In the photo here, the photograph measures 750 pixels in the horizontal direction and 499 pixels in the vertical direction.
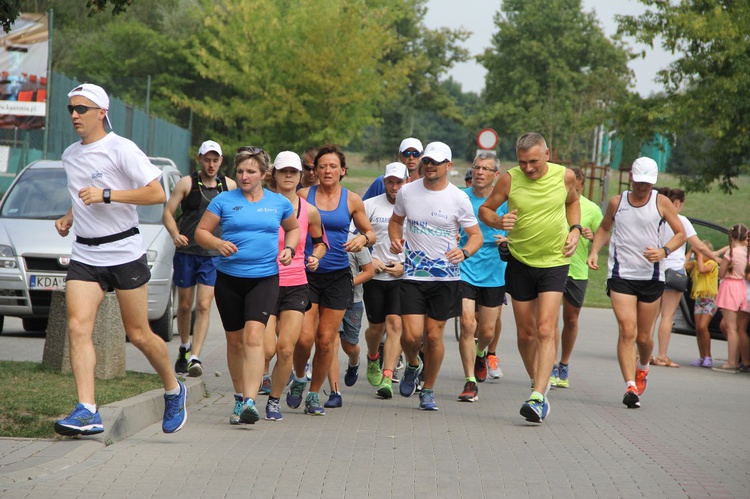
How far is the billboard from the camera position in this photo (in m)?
22.6

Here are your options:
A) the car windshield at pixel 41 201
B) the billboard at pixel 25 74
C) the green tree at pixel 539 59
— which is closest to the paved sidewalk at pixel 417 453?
the car windshield at pixel 41 201

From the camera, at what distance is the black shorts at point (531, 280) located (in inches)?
375

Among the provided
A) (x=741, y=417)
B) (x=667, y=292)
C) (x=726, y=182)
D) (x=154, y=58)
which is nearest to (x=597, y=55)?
(x=154, y=58)

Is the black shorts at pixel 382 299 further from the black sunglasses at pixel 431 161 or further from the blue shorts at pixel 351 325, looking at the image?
the black sunglasses at pixel 431 161

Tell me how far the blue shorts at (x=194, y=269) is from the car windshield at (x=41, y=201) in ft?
10.3

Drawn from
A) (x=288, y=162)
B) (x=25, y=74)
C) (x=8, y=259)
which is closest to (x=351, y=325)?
(x=288, y=162)

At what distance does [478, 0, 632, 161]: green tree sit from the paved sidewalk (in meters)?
58.9

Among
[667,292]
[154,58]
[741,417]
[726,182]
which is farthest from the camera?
[154,58]

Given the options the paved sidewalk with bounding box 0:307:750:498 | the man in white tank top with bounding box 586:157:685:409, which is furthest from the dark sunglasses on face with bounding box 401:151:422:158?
the paved sidewalk with bounding box 0:307:750:498

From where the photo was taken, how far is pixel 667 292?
14.9m

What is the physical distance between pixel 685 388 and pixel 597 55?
65.9 meters

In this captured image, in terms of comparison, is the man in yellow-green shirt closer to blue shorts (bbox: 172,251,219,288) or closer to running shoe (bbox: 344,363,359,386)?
running shoe (bbox: 344,363,359,386)

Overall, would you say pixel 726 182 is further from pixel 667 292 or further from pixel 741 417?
pixel 741 417

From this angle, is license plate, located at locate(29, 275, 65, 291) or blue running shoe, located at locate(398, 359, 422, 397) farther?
license plate, located at locate(29, 275, 65, 291)
